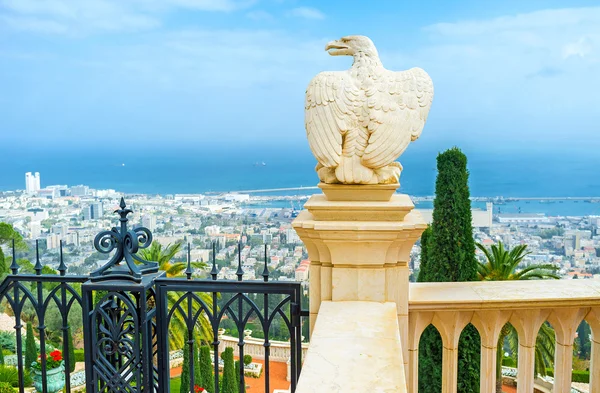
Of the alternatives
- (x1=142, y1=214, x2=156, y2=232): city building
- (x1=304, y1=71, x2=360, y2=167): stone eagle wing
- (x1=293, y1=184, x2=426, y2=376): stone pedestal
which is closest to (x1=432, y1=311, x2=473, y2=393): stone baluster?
(x1=293, y1=184, x2=426, y2=376): stone pedestal

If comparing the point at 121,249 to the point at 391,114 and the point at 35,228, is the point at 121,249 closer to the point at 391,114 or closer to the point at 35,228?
the point at 391,114

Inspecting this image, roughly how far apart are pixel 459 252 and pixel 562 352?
1015 cm

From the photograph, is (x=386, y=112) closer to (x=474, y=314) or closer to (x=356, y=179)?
(x=356, y=179)

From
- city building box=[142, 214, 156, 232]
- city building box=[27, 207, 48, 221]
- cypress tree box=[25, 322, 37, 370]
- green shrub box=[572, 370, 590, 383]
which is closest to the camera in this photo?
cypress tree box=[25, 322, 37, 370]

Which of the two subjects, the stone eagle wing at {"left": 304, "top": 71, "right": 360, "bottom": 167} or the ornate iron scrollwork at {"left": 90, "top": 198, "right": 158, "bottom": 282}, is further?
the ornate iron scrollwork at {"left": 90, "top": 198, "right": 158, "bottom": 282}

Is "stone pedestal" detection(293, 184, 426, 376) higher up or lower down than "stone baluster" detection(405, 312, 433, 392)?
higher up

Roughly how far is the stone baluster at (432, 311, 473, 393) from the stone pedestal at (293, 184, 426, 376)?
225mm

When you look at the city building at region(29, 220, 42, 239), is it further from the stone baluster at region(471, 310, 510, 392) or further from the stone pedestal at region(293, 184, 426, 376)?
the stone baluster at region(471, 310, 510, 392)

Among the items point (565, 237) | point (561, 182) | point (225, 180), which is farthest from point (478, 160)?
point (565, 237)

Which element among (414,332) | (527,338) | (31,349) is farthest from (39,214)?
(527,338)

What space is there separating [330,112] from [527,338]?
1659 mm

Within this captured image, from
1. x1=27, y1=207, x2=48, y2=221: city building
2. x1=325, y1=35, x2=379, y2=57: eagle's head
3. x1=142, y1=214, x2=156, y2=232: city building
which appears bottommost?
x1=27, y1=207, x2=48, y2=221: city building

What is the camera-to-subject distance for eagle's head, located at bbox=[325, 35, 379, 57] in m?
2.86

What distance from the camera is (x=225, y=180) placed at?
48.3 m
